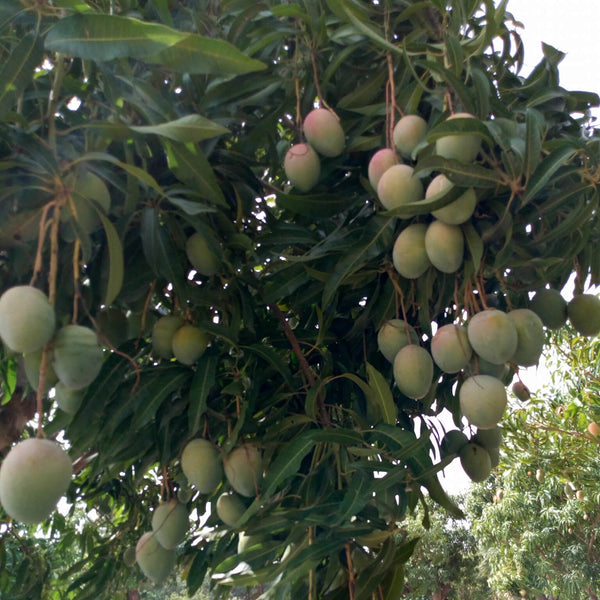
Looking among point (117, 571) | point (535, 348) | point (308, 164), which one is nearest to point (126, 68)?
point (308, 164)

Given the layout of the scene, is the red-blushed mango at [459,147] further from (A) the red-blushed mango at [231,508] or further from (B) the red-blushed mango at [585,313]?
(A) the red-blushed mango at [231,508]

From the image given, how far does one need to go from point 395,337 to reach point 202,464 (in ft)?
1.49

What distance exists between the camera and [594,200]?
43.6 inches

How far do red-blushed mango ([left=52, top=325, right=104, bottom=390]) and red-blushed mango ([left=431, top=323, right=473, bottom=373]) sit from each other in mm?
607

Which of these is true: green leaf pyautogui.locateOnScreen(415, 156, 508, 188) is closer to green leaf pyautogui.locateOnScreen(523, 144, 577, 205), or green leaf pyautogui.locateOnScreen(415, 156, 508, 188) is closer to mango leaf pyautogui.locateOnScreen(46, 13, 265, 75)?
green leaf pyautogui.locateOnScreen(523, 144, 577, 205)

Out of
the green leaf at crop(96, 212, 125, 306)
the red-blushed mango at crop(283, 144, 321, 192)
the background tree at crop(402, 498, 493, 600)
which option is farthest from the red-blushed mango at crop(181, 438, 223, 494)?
the background tree at crop(402, 498, 493, 600)

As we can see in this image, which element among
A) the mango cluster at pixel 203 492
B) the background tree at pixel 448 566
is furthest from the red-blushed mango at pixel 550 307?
the background tree at pixel 448 566

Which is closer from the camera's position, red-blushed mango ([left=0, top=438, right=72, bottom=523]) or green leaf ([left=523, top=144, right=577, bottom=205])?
red-blushed mango ([left=0, top=438, right=72, bottom=523])

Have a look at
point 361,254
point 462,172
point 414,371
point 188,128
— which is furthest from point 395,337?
point 188,128

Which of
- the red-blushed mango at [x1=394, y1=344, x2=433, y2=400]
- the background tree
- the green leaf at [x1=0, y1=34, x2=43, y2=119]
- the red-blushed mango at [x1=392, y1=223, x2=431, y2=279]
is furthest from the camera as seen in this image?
the background tree

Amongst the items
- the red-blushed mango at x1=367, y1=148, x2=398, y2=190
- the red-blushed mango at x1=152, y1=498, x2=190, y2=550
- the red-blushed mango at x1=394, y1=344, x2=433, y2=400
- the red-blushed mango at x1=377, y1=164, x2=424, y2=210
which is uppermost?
the red-blushed mango at x1=367, y1=148, x2=398, y2=190

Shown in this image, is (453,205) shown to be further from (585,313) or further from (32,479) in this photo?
(32,479)

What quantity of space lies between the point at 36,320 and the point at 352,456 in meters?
0.82

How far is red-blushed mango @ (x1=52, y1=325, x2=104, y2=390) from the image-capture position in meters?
0.85
